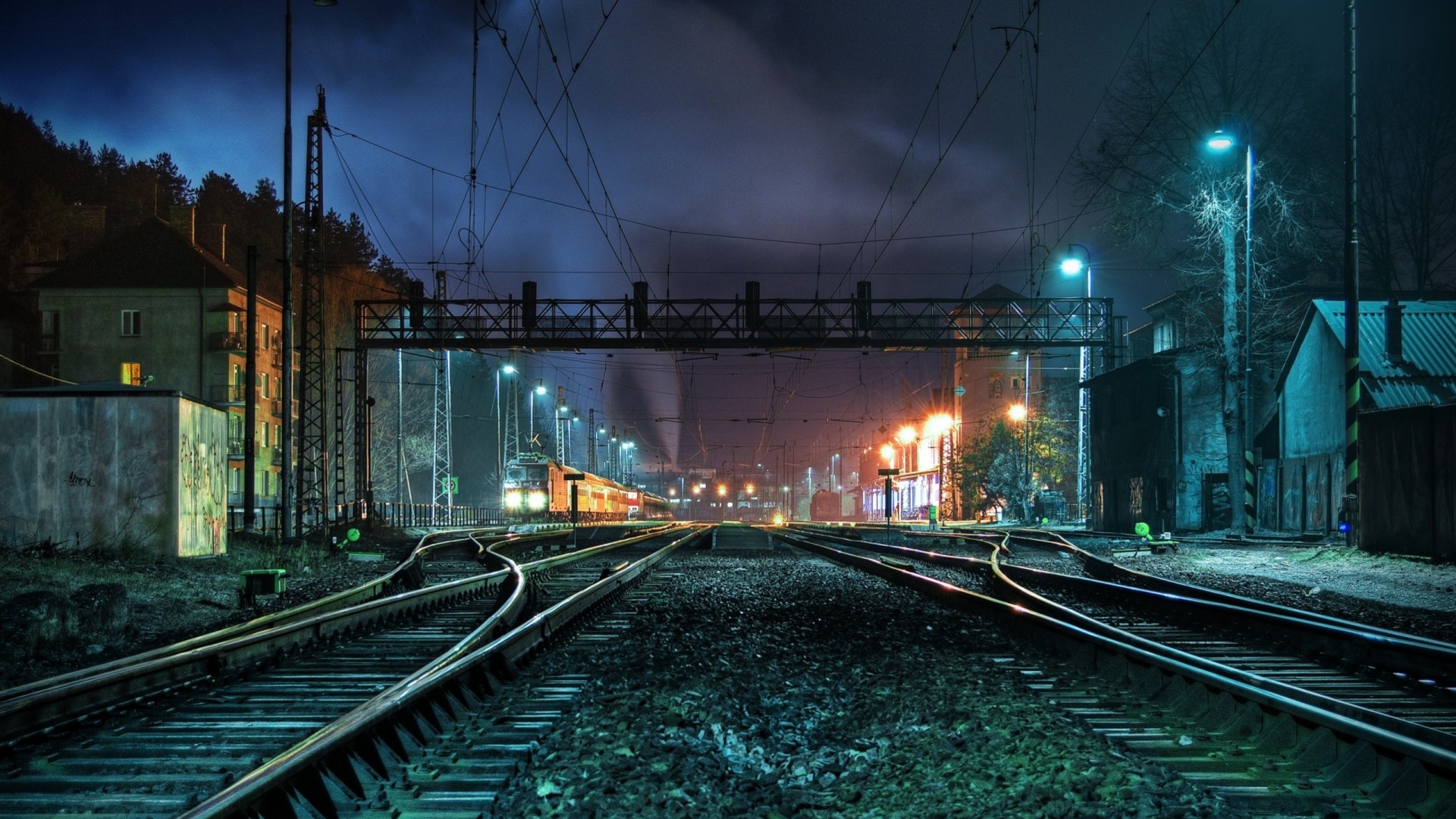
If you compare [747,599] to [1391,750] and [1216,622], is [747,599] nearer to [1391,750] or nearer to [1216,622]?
[1216,622]

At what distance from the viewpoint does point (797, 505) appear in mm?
195125

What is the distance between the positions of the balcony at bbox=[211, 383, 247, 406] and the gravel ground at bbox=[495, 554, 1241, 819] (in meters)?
53.6

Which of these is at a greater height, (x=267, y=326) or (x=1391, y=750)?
(x=267, y=326)

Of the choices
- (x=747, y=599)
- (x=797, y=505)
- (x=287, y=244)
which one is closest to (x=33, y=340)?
(x=287, y=244)

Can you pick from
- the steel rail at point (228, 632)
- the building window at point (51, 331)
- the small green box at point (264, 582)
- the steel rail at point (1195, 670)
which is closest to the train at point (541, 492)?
the building window at point (51, 331)

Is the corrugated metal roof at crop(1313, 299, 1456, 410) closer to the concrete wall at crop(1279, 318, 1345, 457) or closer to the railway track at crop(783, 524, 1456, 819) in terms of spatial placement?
the concrete wall at crop(1279, 318, 1345, 457)

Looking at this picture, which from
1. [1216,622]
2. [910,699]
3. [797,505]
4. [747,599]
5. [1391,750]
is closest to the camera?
[1391,750]

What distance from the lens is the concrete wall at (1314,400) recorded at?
28953mm

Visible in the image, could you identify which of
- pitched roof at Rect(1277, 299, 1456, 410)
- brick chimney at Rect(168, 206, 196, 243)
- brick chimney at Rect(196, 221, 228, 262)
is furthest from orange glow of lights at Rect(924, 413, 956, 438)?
brick chimney at Rect(168, 206, 196, 243)

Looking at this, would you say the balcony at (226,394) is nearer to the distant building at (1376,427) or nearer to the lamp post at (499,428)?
the lamp post at (499,428)

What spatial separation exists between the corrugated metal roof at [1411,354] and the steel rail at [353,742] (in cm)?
2393

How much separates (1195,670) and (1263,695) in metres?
0.87

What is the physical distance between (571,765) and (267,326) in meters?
62.8

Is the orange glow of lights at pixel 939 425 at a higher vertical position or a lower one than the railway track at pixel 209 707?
higher
